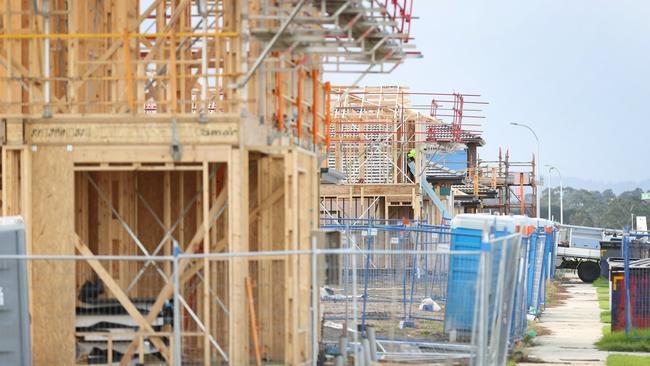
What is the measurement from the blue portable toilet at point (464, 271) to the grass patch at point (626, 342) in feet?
9.81

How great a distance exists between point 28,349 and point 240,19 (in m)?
5.29

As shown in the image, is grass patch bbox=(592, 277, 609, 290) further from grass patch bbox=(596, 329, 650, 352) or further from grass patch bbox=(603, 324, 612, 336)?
grass patch bbox=(596, 329, 650, 352)

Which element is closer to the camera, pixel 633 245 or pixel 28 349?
pixel 28 349

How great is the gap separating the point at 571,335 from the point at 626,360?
516cm

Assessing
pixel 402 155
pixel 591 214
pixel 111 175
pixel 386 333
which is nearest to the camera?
pixel 111 175

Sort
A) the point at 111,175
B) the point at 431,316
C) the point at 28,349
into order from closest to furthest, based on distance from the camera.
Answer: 1. the point at 28,349
2. the point at 111,175
3. the point at 431,316

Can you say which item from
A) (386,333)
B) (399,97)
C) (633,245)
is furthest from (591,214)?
(386,333)

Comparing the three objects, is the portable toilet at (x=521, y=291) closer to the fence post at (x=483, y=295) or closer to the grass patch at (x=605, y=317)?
the grass patch at (x=605, y=317)

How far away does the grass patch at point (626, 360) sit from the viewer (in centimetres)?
2191

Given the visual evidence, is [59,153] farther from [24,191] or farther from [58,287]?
[58,287]

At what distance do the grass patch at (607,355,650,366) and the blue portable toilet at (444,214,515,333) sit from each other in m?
2.51

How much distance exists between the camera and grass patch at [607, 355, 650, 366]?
21.9 metres

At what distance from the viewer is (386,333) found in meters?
25.2

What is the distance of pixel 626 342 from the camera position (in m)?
25.1
